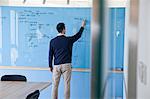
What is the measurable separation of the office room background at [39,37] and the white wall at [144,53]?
244 centimetres

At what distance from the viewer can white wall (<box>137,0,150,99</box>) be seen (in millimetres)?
963

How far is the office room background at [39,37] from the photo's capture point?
11.8 ft

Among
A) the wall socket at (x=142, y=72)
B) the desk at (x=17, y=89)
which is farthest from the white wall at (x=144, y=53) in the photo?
the desk at (x=17, y=89)

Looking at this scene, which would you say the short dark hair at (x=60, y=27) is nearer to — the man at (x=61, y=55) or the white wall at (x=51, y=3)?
the man at (x=61, y=55)

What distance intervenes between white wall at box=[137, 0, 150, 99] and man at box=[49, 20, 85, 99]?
227 centimetres

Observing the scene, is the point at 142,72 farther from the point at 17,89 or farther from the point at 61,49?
the point at 61,49

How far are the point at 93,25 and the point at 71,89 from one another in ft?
10.8

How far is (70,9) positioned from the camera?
142 inches

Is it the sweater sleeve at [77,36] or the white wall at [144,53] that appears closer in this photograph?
the white wall at [144,53]

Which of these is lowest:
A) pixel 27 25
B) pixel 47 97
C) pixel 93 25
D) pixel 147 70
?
pixel 47 97

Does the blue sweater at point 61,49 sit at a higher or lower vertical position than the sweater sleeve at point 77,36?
lower

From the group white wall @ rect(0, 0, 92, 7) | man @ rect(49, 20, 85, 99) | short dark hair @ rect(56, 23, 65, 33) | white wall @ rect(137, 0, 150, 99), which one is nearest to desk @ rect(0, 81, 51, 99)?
man @ rect(49, 20, 85, 99)

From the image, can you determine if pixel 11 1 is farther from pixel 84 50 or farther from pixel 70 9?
pixel 84 50

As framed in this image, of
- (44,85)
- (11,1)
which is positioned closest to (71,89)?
(44,85)
